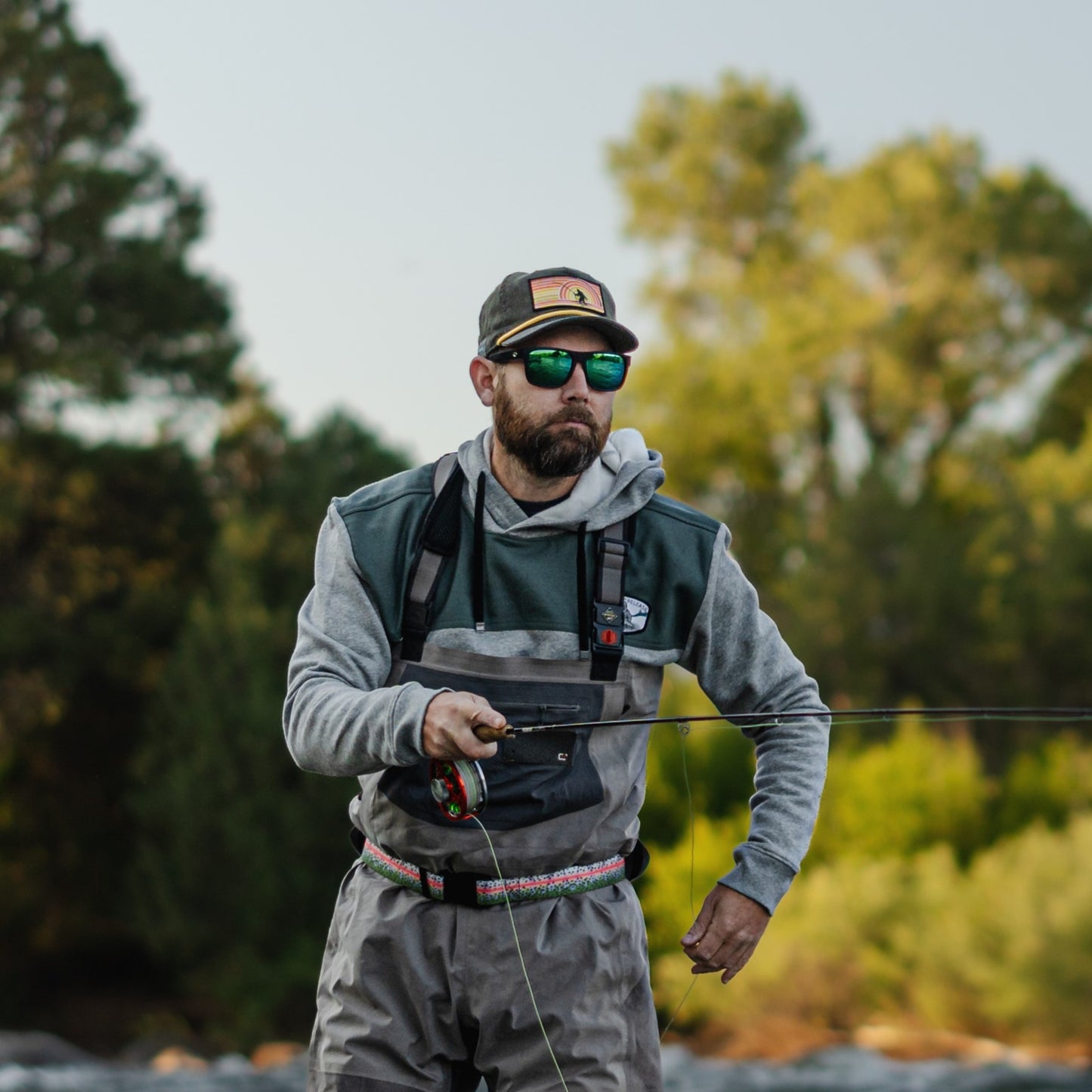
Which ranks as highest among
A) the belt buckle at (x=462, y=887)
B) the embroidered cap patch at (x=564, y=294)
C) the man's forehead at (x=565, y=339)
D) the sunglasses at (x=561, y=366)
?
the embroidered cap patch at (x=564, y=294)

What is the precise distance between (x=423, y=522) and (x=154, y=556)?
2227cm

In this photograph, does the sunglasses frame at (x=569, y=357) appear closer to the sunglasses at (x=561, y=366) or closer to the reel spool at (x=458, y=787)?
the sunglasses at (x=561, y=366)

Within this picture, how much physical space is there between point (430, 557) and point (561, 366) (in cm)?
38

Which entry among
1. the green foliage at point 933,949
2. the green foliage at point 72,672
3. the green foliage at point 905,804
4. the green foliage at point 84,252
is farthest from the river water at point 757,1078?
the green foliage at point 84,252

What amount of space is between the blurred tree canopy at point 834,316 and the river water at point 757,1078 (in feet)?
42.5

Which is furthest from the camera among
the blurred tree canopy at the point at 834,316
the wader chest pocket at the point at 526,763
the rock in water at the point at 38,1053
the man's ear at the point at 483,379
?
the blurred tree canopy at the point at 834,316

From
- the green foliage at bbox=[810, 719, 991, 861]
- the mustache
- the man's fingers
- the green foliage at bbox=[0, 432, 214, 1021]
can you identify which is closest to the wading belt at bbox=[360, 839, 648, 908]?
the man's fingers

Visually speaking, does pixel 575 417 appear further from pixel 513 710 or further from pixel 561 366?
pixel 513 710

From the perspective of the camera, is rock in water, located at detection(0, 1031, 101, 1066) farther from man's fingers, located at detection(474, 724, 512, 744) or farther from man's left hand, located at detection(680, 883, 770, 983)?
man's fingers, located at detection(474, 724, 512, 744)

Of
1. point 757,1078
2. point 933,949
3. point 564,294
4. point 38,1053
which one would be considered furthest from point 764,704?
point 38,1053

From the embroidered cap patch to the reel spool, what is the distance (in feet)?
2.54

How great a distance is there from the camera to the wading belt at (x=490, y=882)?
264cm

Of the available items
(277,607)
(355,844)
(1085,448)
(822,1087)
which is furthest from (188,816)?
(355,844)

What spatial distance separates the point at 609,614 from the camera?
8.83 ft
